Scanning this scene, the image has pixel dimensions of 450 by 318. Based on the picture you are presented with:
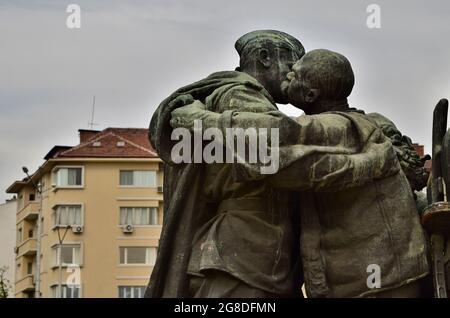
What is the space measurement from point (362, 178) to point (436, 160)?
602mm

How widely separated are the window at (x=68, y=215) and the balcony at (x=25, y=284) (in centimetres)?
704

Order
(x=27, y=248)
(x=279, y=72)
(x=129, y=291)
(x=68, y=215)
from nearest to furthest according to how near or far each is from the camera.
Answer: (x=279, y=72) < (x=129, y=291) < (x=68, y=215) < (x=27, y=248)

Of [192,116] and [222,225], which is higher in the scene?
[192,116]

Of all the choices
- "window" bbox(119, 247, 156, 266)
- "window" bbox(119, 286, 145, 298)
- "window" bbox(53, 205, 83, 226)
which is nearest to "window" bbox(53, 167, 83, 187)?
"window" bbox(53, 205, 83, 226)

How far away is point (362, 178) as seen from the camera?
8680 millimetres

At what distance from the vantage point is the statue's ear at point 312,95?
29.9ft

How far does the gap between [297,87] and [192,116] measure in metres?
0.81

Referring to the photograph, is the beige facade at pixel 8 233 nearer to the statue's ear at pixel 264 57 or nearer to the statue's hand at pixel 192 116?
the statue's ear at pixel 264 57

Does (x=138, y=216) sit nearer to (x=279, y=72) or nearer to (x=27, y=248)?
(x=27, y=248)

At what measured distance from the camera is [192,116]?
879 cm

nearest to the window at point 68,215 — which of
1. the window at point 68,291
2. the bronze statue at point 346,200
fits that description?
the window at point 68,291

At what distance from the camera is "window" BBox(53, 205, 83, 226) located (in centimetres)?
6159

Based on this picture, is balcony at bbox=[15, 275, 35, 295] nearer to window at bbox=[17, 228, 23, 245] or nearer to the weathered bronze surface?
window at bbox=[17, 228, 23, 245]

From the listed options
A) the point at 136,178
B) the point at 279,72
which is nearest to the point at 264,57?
the point at 279,72
